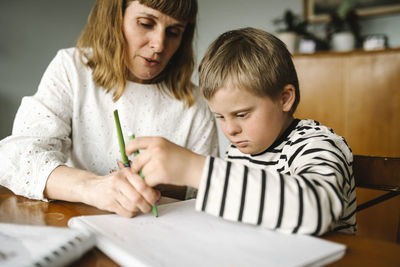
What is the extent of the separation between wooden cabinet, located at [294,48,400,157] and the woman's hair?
54.9 inches

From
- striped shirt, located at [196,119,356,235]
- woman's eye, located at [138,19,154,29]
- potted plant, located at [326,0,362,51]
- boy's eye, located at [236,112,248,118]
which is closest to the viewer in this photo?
striped shirt, located at [196,119,356,235]

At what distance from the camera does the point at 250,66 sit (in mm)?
825

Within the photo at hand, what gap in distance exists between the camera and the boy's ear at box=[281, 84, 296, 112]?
86 cm

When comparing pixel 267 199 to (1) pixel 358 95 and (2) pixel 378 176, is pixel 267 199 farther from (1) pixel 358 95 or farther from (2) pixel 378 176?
(1) pixel 358 95

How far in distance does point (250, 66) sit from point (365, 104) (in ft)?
5.52

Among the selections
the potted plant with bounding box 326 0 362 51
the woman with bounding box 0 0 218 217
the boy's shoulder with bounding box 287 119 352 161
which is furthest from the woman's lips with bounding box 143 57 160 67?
the potted plant with bounding box 326 0 362 51

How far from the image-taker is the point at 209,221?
0.58 m

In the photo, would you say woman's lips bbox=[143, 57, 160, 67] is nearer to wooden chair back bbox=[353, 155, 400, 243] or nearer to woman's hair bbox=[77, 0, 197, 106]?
woman's hair bbox=[77, 0, 197, 106]

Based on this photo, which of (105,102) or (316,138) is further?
(105,102)

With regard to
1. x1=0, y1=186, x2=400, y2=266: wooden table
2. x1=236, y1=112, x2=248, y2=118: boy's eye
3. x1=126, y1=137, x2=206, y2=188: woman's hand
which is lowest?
x1=0, y1=186, x2=400, y2=266: wooden table

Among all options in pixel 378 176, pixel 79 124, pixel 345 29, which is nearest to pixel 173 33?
pixel 79 124

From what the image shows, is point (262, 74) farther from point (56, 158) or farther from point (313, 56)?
point (313, 56)

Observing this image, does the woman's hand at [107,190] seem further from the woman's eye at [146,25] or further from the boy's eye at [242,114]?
the woman's eye at [146,25]

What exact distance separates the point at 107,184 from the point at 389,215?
2.05m
